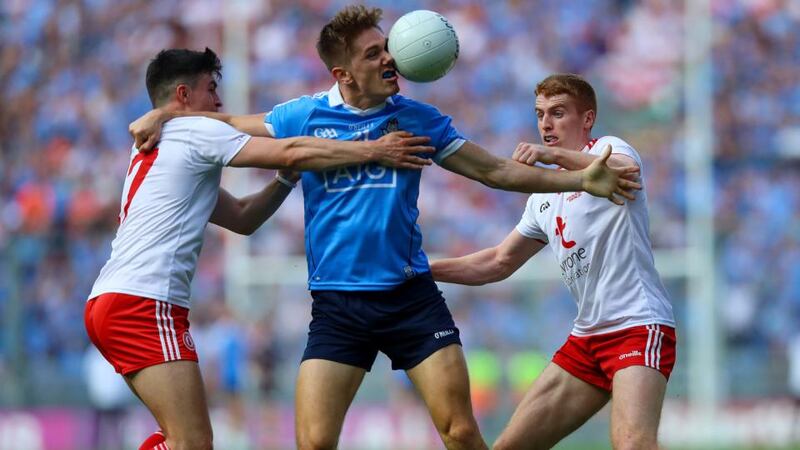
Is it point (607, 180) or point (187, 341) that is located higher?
point (607, 180)

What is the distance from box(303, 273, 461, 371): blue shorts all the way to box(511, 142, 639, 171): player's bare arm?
96 centimetres

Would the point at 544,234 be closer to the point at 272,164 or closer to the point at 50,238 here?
the point at 272,164

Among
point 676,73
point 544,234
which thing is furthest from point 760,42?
point 544,234

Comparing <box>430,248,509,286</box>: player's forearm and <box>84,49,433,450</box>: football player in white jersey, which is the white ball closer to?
<box>84,49,433,450</box>: football player in white jersey

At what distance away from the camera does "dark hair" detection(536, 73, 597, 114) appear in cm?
866

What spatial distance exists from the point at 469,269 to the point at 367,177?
1.58 meters

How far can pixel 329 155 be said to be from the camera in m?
7.80

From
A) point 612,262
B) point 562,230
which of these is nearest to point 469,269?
point 562,230

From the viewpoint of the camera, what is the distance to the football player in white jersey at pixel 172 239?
308 inches

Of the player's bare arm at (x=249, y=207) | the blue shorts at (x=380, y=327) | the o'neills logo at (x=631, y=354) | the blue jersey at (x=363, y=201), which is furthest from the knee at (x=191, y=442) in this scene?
the o'neills logo at (x=631, y=354)

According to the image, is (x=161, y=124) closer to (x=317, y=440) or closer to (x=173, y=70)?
(x=173, y=70)

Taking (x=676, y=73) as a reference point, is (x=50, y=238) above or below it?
below

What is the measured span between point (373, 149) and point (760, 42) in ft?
51.8

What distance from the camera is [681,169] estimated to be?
68.4 ft
